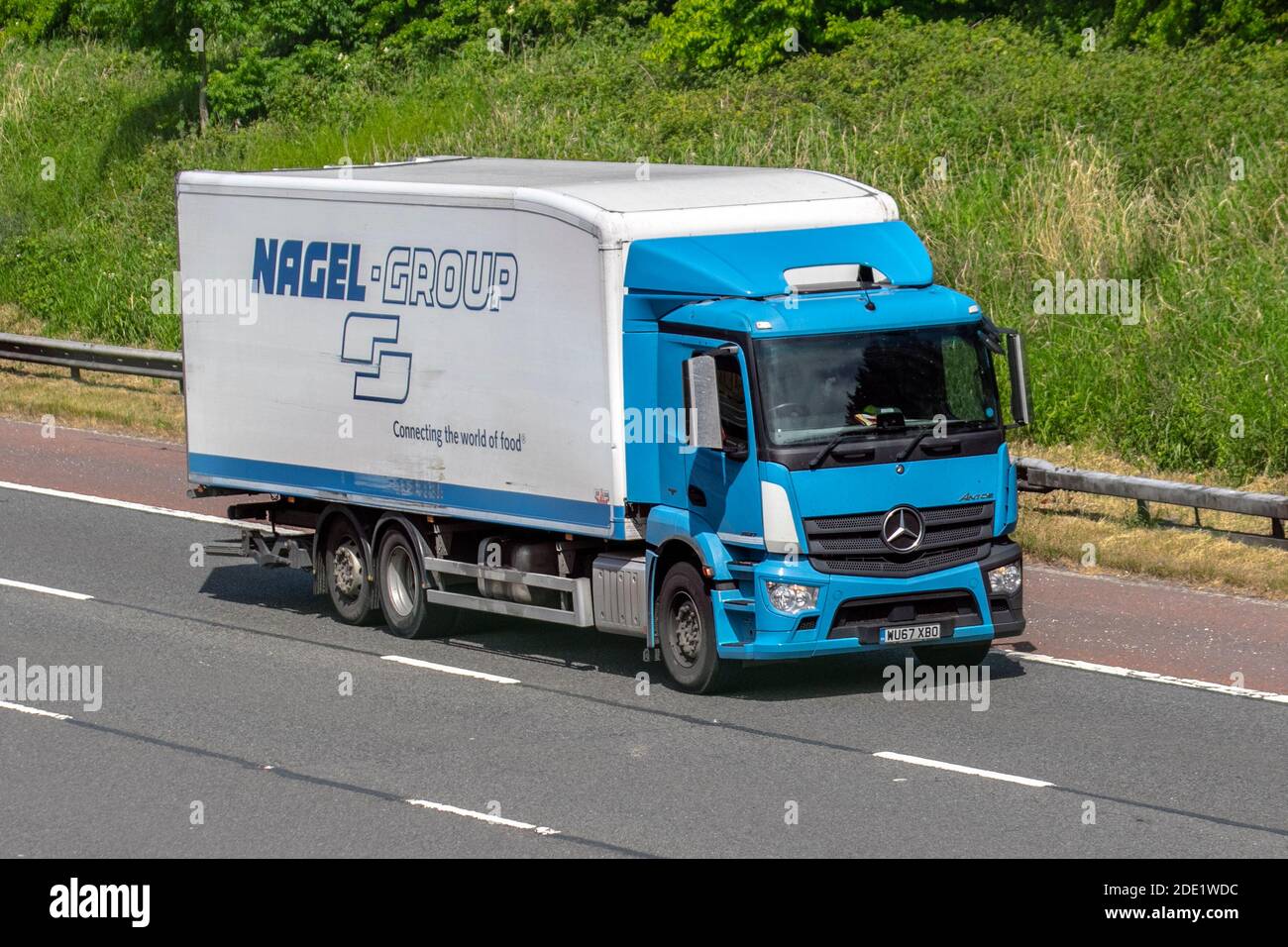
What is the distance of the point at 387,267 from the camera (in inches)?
601

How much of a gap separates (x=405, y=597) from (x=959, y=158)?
41.8 feet

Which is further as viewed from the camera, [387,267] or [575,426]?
[387,267]

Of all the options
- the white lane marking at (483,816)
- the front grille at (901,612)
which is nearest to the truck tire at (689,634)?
the front grille at (901,612)

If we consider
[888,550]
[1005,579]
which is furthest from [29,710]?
[1005,579]

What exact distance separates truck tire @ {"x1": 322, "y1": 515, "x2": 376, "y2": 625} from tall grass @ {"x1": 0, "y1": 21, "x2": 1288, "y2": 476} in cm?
746

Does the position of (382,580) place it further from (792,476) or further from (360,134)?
(360,134)

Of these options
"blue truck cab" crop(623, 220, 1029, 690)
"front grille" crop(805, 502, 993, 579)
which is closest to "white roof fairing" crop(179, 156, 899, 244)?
"blue truck cab" crop(623, 220, 1029, 690)

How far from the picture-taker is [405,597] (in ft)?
51.7

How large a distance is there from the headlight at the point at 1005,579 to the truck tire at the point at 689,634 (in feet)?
5.58

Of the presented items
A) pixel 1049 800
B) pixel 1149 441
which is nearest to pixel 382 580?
pixel 1049 800

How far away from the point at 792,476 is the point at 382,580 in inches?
167

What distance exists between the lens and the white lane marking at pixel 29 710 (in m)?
13.2

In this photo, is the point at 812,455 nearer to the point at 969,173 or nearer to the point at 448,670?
the point at 448,670

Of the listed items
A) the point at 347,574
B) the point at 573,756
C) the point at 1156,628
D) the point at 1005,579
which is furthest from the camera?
the point at 347,574
